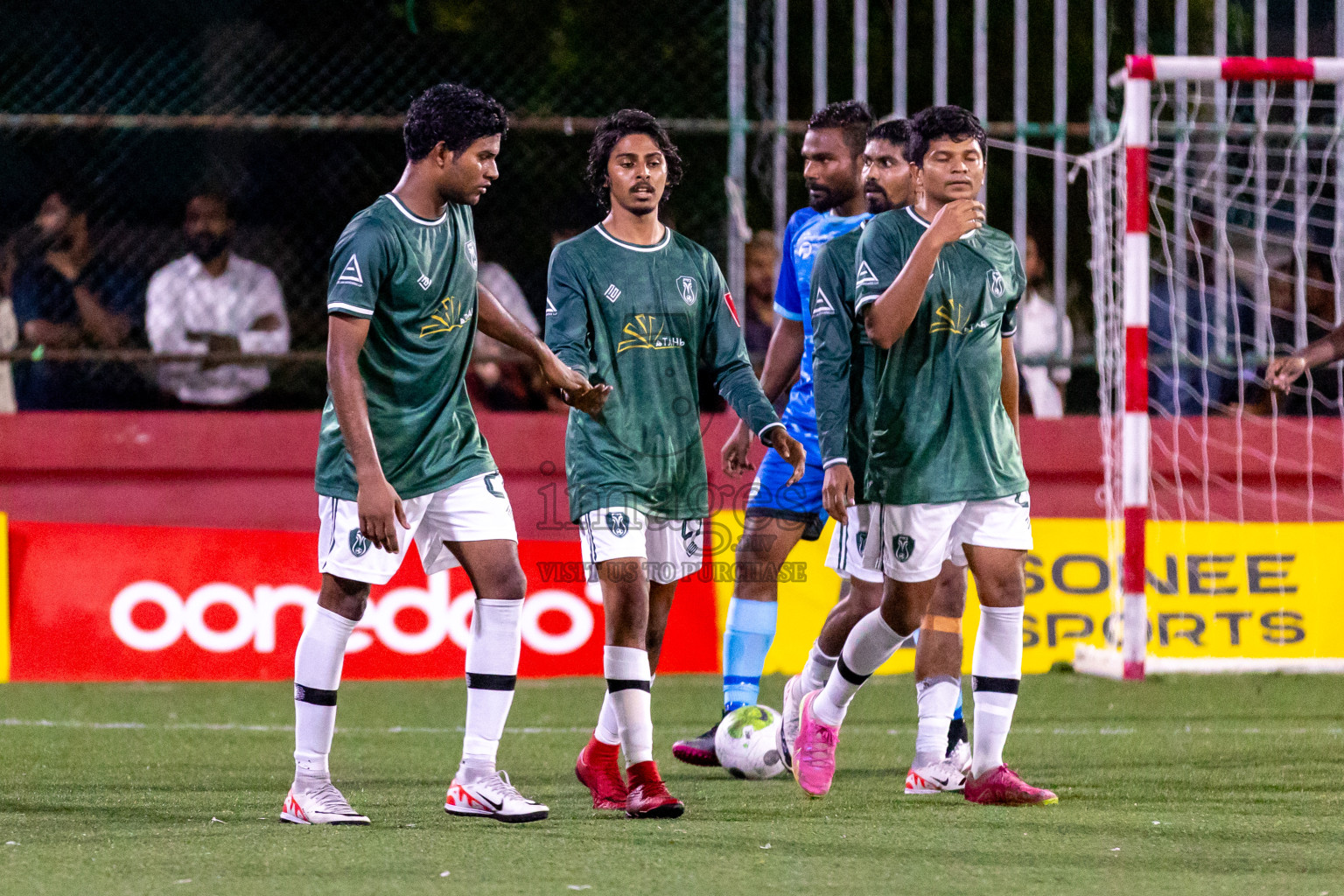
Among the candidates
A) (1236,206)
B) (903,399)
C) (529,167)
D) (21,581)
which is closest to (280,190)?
(529,167)

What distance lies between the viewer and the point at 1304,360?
6.24m

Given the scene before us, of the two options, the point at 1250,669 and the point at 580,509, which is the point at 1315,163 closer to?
the point at 1250,669

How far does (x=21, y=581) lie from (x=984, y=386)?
17.4 feet

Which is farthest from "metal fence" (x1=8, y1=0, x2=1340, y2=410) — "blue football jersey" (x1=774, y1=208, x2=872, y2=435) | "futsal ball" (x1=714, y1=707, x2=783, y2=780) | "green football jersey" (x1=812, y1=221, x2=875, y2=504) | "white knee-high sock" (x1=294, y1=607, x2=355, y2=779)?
"white knee-high sock" (x1=294, y1=607, x2=355, y2=779)

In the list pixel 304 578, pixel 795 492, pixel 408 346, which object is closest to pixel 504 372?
pixel 304 578

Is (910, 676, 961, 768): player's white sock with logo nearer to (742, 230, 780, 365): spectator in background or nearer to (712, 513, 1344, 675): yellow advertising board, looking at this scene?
(712, 513, 1344, 675): yellow advertising board

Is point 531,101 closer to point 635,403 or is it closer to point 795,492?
point 795,492

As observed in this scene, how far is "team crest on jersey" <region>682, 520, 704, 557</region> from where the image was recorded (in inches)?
201

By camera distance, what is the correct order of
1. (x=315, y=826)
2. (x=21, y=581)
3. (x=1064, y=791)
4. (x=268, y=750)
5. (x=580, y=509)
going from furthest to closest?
(x=21, y=581), (x=268, y=750), (x=1064, y=791), (x=580, y=509), (x=315, y=826)

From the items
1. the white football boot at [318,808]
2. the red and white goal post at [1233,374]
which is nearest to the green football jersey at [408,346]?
the white football boot at [318,808]

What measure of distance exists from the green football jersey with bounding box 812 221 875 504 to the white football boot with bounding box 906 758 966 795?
32.2 inches

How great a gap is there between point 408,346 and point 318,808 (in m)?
1.19

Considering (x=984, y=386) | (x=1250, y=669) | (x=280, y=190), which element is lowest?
(x=1250, y=669)

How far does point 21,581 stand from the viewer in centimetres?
857
